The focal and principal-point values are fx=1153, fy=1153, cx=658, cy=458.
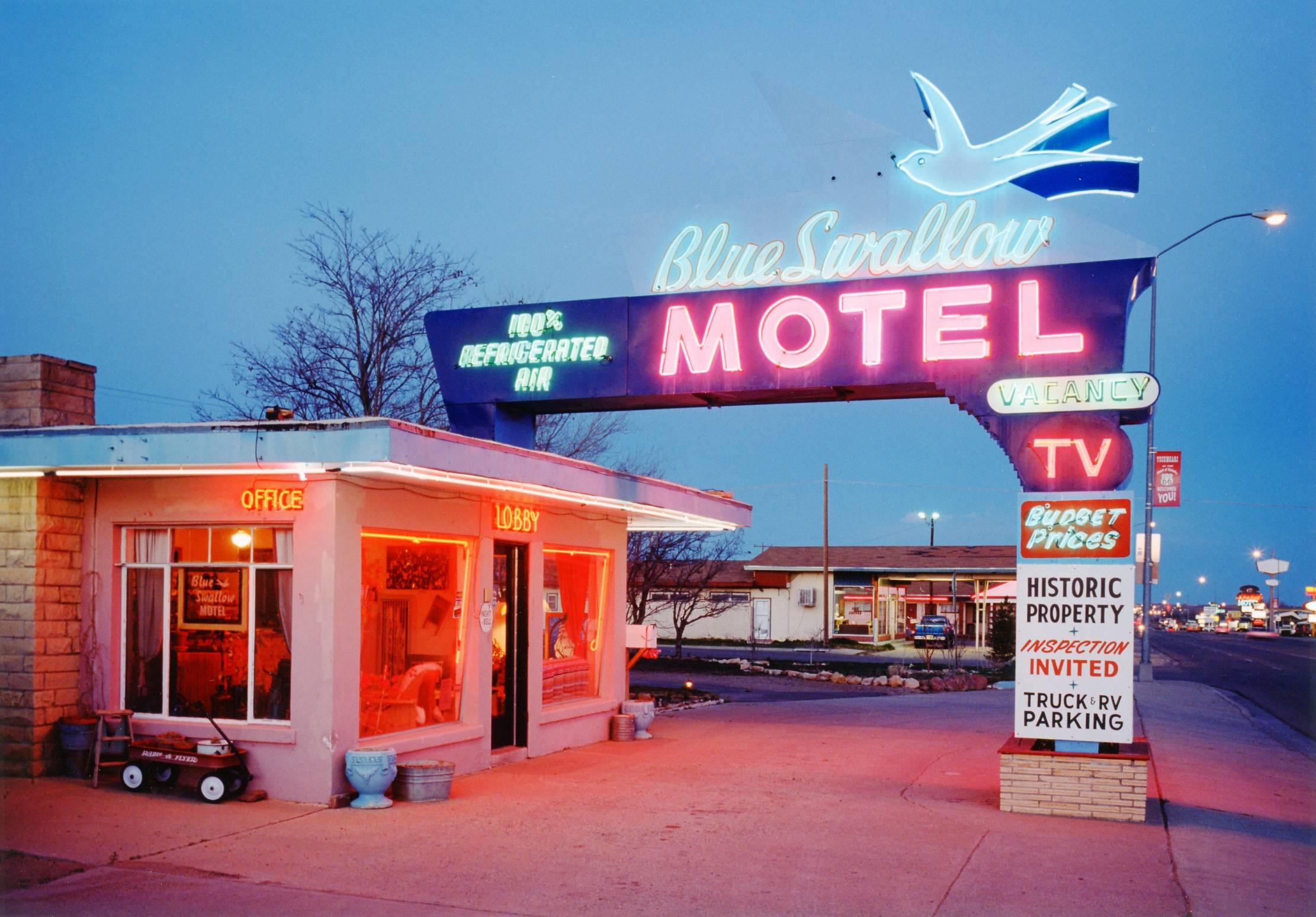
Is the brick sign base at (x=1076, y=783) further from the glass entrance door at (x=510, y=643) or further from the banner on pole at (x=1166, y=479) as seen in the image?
the banner on pole at (x=1166, y=479)

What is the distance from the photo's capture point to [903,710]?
21500 millimetres

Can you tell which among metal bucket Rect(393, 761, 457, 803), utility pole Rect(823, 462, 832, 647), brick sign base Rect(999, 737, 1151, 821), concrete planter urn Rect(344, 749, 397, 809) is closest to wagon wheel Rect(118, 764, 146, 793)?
concrete planter urn Rect(344, 749, 397, 809)

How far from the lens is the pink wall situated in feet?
34.7

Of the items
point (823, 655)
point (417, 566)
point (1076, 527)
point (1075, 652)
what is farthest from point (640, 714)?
point (823, 655)

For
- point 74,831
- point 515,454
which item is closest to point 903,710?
point 515,454

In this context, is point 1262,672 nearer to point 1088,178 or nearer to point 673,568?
point 673,568

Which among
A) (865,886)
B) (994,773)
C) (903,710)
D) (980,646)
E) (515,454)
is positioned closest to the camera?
(865,886)

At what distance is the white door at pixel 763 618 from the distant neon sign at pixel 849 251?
36412 mm

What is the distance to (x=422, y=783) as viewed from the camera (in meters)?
10.8

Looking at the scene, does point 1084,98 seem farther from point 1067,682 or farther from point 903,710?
point 903,710

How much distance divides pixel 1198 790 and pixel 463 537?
838cm

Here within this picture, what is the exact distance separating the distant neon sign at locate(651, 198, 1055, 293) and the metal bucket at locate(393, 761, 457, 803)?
714 cm

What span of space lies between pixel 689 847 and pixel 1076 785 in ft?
12.7

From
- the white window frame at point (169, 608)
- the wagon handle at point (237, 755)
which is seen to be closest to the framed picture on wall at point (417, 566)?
the white window frame at point (169, 608)
